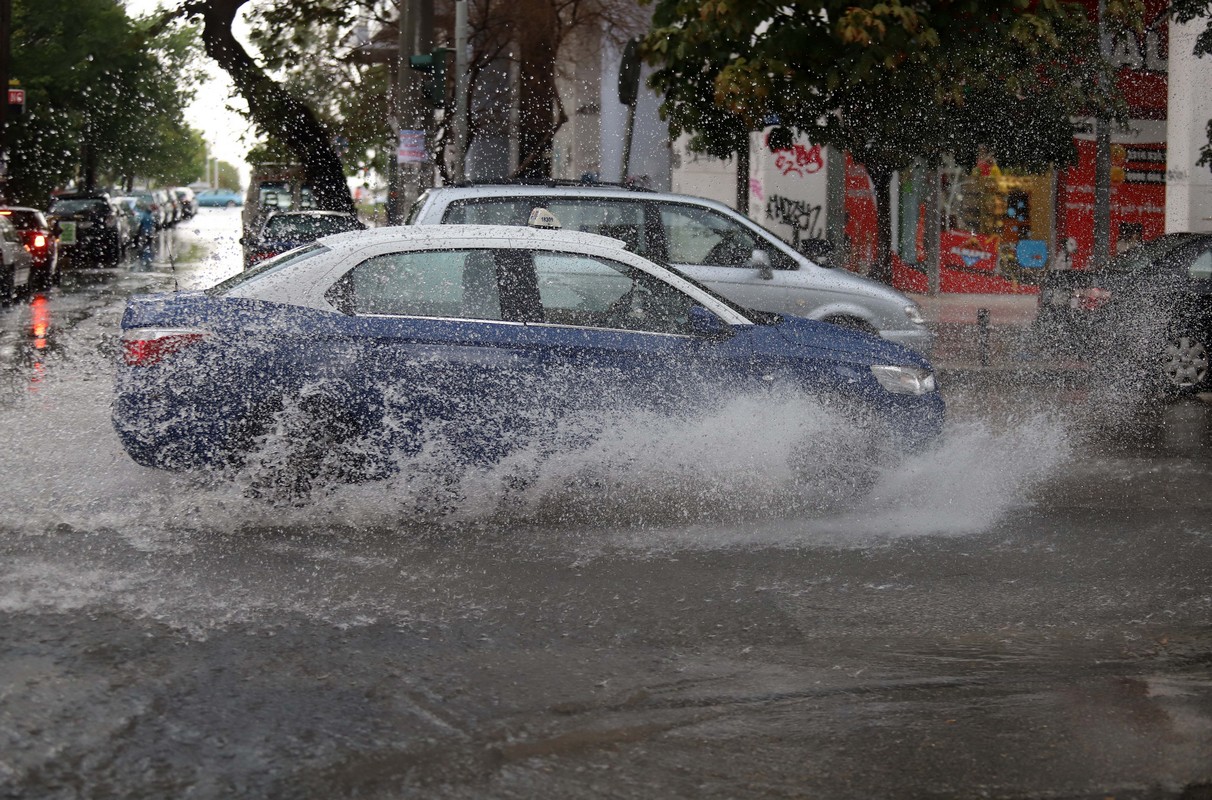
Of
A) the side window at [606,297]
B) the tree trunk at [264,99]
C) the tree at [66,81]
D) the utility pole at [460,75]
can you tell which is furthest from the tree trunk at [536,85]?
the side window at [606,297]

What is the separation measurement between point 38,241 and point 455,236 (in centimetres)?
2164

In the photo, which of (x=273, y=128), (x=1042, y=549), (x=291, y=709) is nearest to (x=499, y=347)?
(x=1042, y=549)

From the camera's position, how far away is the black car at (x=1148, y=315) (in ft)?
45.9

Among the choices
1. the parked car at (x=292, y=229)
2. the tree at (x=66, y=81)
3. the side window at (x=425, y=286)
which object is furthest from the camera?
the tree at (x=66, y=81)

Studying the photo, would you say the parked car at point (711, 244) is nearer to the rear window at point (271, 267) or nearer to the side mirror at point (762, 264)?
Answer: the side mirror at point (762, 264)

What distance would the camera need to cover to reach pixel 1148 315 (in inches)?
563

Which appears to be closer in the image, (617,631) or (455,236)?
(617,631)

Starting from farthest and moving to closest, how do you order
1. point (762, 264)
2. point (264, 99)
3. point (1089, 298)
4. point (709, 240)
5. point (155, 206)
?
point (155, 206) < point (264, 99) < point (1089, 298) < point (709, 240) < point (762, 264)

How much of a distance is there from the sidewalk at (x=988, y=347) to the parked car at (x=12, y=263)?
1327 centimetres

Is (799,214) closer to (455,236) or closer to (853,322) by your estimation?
(853,322)

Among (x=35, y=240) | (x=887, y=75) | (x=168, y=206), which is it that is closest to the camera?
(x=887, y=75)

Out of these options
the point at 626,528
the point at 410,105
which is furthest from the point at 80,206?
the point at 626,528

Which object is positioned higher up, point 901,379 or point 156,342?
Answer: point 156,342

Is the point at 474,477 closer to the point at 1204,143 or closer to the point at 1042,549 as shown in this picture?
the point at 1042,549
